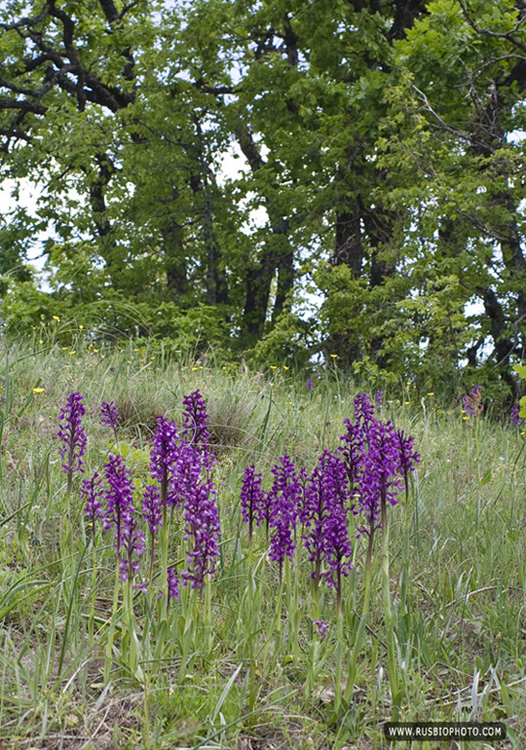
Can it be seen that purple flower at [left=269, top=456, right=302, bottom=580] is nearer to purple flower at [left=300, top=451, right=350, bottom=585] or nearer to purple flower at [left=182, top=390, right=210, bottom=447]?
purple flower at [left=300, top=451, right=350, bottom=585]

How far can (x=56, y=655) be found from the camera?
2377 millimetres

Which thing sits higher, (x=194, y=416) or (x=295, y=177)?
(x=295, y=177)

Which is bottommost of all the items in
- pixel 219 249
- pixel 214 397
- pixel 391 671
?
pixel 391 671

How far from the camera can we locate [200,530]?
6.76 ft

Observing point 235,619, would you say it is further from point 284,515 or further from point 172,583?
point 284,515

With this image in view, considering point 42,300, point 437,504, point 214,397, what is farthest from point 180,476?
point 42,300

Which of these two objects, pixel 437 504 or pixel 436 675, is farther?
pixel 437 504

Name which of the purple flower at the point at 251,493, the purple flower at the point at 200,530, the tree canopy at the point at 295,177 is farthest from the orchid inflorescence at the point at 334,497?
the tree canopy at the point at 295,177

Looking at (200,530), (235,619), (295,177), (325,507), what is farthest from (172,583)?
(295,177)

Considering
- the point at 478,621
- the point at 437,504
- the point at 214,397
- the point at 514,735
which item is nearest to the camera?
the point at 514,735

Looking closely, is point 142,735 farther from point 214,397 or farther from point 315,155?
point 315,155

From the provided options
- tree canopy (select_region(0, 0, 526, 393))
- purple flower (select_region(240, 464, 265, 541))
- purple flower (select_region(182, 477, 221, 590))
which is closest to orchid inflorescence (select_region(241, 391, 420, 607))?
purple flower (select_region(240, 464, 265, 541))

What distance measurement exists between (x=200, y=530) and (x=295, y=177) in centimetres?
1080

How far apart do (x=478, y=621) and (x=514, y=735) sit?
81cm
